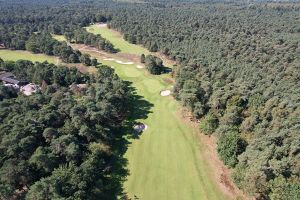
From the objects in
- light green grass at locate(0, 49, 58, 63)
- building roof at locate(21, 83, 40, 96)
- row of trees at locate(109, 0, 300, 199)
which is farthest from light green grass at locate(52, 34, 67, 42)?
building roof at locate(21, 83, 40, 96)

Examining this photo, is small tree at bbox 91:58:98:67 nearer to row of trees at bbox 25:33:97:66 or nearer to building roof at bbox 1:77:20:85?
row of trees at bbox 25:33:97:66

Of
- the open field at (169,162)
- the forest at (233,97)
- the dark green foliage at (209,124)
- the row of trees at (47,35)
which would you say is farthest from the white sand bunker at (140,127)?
the row of trees at (47,35)

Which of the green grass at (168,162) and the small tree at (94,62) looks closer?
the green grass at (168,162)

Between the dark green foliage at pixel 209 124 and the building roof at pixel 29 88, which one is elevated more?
the dark green foliage at pixel 209 124

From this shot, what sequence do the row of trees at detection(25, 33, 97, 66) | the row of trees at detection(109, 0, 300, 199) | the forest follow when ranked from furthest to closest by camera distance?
1. the row of trees at detection(25, 33, 97, 66)
2. the row of trees at detection(109, 0, 300, 199)
3. the forest

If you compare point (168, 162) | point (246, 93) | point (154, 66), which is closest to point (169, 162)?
point (168, 162)

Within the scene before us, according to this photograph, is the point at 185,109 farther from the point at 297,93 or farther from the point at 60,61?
the point at 60,61

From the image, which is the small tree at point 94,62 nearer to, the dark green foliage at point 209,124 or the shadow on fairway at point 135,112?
the shadow on fairway at point 135,112
